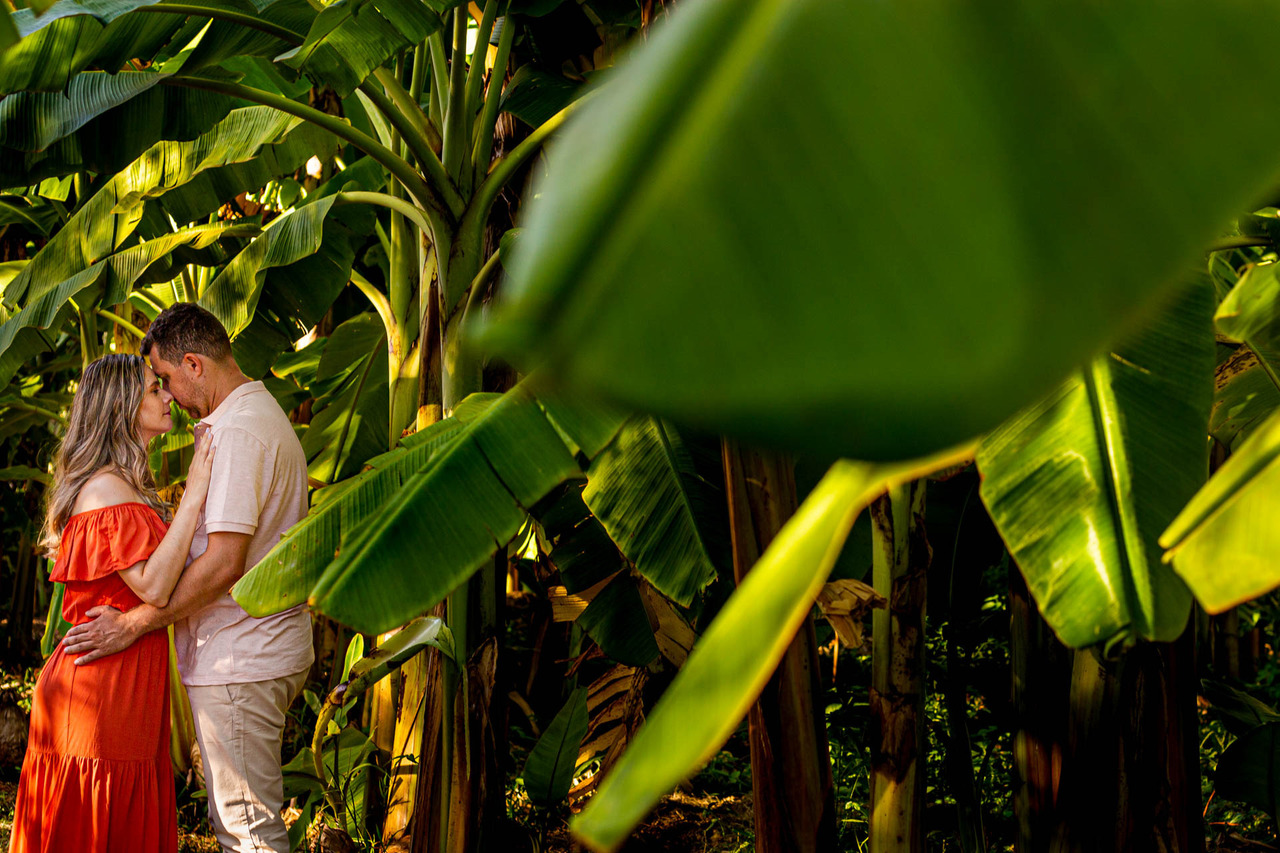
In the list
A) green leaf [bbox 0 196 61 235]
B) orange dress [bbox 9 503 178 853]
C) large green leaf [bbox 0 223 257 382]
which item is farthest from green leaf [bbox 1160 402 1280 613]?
green leaf [bbox 0 196 61 235]

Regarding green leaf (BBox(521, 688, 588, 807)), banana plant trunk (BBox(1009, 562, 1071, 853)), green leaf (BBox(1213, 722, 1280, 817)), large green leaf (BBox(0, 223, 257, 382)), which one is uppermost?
large green leaf (BBox(0, 223, 257, 382))

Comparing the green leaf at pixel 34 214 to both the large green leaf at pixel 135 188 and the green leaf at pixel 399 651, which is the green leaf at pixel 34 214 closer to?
the large green leaf at pixel 135 188

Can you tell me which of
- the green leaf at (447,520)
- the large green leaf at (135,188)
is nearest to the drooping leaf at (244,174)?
the large green leaf at (135,188)

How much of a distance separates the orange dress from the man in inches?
2.3

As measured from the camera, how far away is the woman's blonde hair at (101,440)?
79.0 inches

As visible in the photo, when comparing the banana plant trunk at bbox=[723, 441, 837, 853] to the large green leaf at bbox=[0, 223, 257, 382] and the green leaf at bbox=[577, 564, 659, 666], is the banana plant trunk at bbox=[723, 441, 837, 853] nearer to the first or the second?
the green leaf at bbox=[577, 564, 659, 666]

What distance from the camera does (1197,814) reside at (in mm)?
1589

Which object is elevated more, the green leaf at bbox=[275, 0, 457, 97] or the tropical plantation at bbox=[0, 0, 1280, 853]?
the green leaf at bbox=[275, 0, 457, 97]

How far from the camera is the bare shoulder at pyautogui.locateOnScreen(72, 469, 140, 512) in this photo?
1961 millimetres

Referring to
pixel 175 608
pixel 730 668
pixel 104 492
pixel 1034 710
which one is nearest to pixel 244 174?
pixel 104 492

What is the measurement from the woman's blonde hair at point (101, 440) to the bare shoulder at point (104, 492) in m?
0.01

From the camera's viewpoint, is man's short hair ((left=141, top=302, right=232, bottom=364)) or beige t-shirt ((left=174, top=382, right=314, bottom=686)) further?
man's short hair ((left=141, top=302, right=232, bottom=364))

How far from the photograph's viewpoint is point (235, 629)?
1913 millimetres

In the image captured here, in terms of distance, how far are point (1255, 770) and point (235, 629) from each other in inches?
74.9
